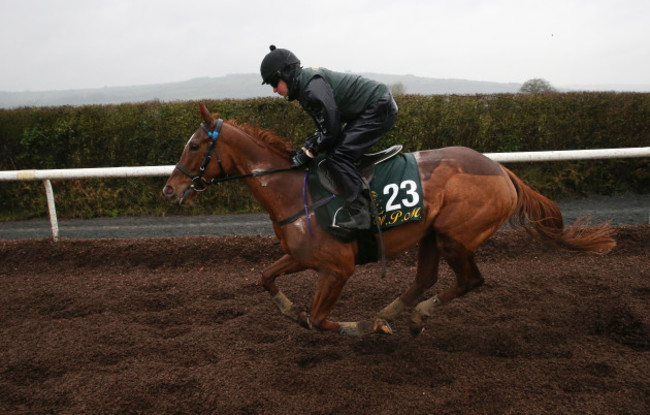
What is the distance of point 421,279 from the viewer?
4.28 m

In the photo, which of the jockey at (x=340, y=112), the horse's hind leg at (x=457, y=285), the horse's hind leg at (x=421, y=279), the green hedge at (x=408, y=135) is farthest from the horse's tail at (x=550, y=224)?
the green hedge at (x=408, y=135)

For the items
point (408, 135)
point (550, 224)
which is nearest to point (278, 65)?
point (550, 224)

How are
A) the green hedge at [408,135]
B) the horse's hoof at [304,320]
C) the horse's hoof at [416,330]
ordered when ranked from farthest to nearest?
1. the green hedge at [408,135]
2. the horse's hoof at [416,330]
3. the horse's hoof at [304,320]

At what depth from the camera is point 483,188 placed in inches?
153

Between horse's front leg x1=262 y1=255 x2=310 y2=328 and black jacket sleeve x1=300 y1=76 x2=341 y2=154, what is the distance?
1020 millimetres

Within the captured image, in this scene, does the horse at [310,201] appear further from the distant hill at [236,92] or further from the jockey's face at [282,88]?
the distant hill at [236,92]

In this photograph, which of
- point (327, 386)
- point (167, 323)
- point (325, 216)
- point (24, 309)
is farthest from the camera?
Result: point (24, 309)

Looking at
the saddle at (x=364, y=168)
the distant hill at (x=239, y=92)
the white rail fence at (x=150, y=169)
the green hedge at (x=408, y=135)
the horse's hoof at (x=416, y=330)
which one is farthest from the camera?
the distant hill at (x=239, y=92)

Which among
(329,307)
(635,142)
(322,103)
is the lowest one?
(329,307)

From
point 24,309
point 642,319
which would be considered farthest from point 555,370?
point 24,309

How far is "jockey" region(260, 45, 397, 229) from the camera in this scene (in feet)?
11.3

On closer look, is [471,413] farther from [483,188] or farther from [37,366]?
[37,366]

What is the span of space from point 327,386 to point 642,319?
2713mm

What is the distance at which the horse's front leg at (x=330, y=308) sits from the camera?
369cm
